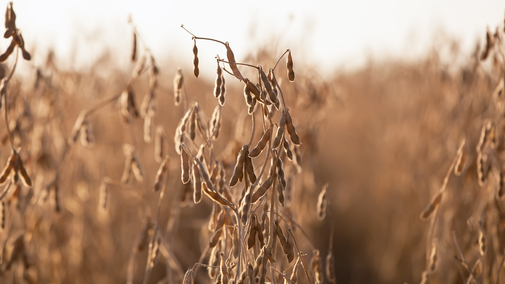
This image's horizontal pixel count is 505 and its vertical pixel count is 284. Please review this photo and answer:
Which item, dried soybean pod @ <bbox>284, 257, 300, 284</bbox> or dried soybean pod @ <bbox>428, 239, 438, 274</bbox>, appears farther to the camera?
dried soybean pod @ <bbox>428, 239, 438, 274</bbox>

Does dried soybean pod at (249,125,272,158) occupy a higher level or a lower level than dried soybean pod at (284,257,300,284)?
higher

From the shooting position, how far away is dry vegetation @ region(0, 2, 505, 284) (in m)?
1.07

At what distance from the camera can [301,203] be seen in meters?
2.07

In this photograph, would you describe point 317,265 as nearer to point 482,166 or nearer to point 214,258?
point 214,258

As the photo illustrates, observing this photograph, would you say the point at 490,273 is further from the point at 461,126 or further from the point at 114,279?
the point at 114,279

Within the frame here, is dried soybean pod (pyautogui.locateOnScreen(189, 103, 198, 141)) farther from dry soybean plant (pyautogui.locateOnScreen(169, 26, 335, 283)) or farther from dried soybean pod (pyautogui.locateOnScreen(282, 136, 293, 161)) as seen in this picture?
dried soybean pod (pyautogui.locateOnScreen(282, 136, 293, 161))

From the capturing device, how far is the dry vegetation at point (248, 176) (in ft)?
3.51

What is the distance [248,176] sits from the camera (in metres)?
1.15

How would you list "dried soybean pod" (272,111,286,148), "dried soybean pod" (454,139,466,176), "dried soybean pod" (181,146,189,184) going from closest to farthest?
"dried soybean pod" (272,111,286,148), "dried soybean pod" (181,146,189,184), "dried soybean pod" (454,139,466,176)

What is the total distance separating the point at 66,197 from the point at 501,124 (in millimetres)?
2233

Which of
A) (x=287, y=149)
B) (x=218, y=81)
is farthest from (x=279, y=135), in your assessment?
(x=218, y=81)

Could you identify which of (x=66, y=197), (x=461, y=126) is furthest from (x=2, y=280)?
(x=461, y=126)

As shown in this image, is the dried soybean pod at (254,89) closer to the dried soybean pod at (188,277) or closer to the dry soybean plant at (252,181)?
the dry soybean plant at (252,181)

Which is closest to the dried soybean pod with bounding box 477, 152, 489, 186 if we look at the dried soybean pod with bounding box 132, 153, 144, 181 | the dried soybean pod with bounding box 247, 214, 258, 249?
the dried soybean pod with bounding box 247, 214, 258, 249
